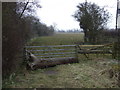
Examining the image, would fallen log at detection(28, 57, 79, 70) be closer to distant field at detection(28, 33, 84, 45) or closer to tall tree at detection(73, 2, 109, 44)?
distant field at detection(28, 33, 84, 45)

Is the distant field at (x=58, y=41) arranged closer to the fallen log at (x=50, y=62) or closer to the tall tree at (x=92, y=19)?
the tall tree at (x=92, y=19)

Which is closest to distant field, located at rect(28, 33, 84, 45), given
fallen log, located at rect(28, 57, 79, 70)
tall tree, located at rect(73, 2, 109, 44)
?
tall tree, located at rect(73, 2, 109, 44)

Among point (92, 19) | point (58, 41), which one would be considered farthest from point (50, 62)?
point (58, 41)

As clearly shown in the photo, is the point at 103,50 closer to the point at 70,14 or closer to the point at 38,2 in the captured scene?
the point at 38,2

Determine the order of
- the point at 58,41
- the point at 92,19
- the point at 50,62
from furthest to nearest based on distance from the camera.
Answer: the point at 58,41
the point at 92,19
the point at 50,62

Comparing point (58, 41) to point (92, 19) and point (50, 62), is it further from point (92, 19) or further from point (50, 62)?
point (50, 62)

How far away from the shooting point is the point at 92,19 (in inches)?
523

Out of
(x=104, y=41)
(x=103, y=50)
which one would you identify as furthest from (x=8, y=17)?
(x=104, y=41)

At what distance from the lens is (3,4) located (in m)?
3.23

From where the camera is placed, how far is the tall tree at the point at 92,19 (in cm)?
1323

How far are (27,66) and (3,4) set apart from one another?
2.59 m

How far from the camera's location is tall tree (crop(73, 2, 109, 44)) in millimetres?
13234

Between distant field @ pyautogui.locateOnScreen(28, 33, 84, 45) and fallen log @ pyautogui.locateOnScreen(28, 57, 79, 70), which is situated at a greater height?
distant field @ pyautogui.locateOnScreen(28, 33, 84, 45)

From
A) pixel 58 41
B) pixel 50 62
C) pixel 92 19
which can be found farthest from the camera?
pixel 58 41
